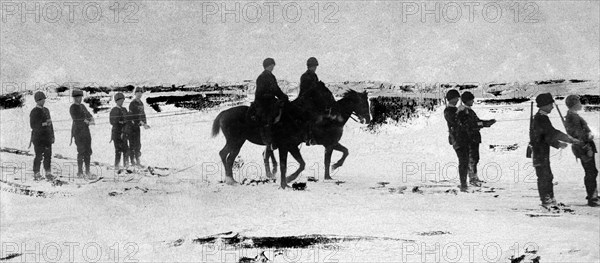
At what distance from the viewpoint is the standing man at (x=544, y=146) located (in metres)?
5.75

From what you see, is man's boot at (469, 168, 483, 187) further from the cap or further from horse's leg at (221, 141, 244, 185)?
horse's leg at (221, 141, 244, 185)

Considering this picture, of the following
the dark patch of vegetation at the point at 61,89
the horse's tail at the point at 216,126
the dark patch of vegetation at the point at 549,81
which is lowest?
the horse's tail at the point at 216,126

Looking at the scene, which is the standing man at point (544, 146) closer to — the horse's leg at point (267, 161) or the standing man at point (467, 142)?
the standing man at point (467, 142)

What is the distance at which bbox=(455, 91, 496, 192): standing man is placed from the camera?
19.1 feet

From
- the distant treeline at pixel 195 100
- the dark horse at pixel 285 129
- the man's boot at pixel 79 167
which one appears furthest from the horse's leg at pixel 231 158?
the man's boot at pixel 79 167

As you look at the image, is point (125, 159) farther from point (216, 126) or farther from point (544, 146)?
point (544, 146)

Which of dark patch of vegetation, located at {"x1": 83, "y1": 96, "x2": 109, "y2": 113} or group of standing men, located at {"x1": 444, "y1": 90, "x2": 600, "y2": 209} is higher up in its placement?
dark patch of vegetation, located at {"x1": 83, "y1": 96, "x2": 109, "y2": 113}

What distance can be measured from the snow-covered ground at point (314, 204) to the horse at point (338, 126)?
71 mm

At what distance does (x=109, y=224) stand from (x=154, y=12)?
71.3 inches

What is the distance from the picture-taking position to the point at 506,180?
5.86 meters

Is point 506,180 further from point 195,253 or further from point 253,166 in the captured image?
point 195,253

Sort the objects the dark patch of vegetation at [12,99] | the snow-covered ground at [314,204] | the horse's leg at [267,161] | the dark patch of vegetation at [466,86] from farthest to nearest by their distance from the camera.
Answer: the dark patch of vegetation at [12,99]
the horse's leg at [267,161]
the dark patch of vegetation at [466,86]
the snow-covered ground at [314,204]

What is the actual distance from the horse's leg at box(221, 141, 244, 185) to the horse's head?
0.97 m

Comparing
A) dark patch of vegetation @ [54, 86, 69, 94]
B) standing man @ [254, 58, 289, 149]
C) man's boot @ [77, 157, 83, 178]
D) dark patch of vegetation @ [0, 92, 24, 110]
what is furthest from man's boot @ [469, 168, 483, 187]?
dark patch of vegetation @ [0, 92, 24, 110]
